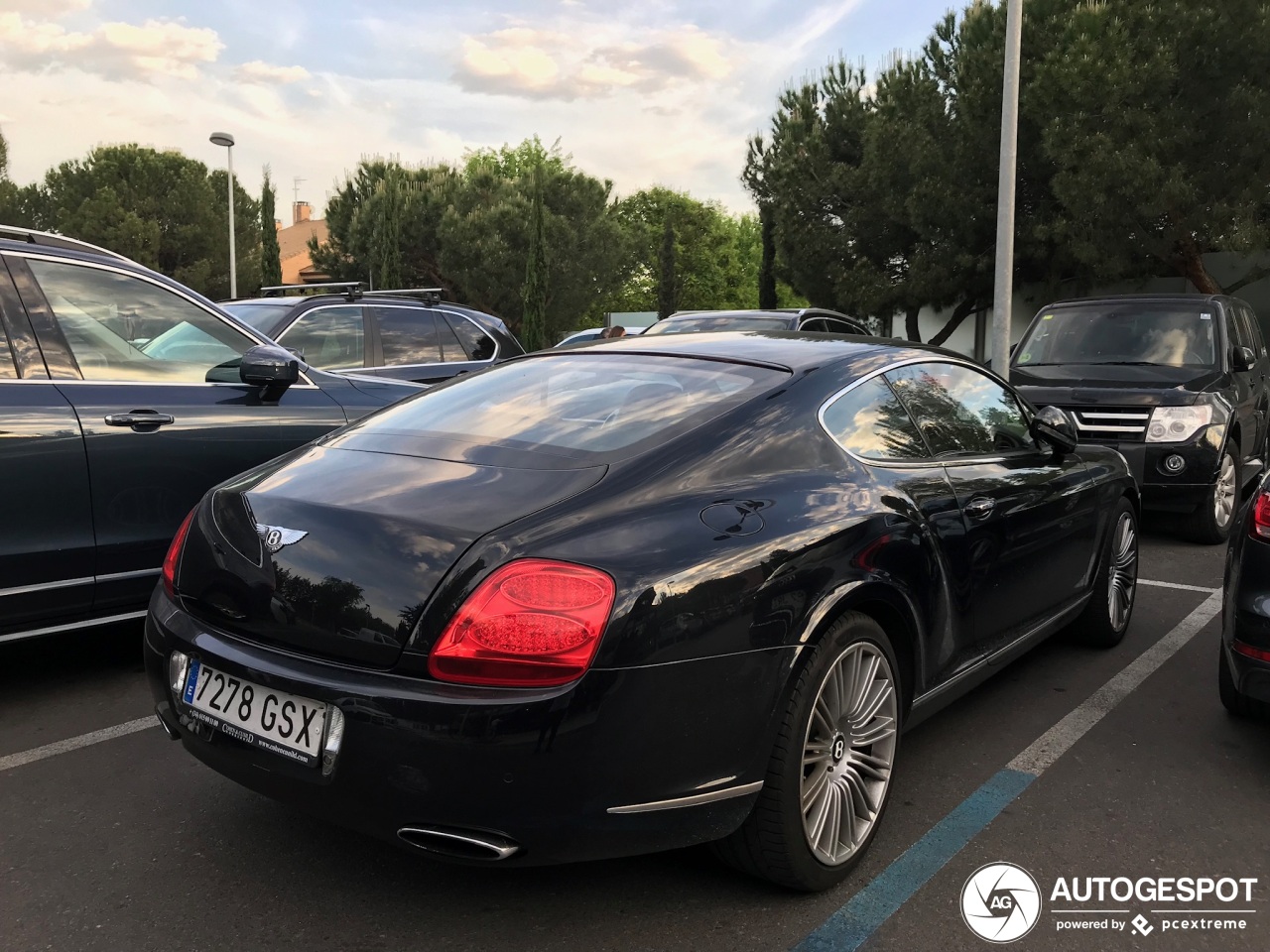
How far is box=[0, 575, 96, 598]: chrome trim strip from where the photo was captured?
3787 mm

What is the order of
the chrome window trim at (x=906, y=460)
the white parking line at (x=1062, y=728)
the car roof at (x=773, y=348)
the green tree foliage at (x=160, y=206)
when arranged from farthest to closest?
the green tree foliage at (x=160, y=206), the white parking line at (x=1062, y=728), the car roof at (x=773, y=348), the chrome window trim at (x=906, y=460)

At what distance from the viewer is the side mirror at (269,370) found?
453 cm

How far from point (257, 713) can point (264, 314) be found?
19.9 feet

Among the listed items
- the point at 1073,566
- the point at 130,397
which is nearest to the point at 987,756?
the point at 1073,566

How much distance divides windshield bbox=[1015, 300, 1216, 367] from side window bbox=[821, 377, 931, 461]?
582 cm

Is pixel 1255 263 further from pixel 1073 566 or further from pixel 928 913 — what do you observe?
pixel 928 913

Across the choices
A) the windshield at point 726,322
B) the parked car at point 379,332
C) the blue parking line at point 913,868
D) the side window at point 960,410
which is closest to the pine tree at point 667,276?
the windshield at point 726,322

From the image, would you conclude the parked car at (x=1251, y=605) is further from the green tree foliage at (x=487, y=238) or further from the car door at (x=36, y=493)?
the green tree foliage at (x=487, y=238)

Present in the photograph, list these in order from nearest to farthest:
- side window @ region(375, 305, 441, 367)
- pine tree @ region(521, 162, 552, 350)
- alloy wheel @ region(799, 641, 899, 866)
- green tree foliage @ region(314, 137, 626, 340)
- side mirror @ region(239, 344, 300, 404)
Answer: alloy wheel @ region(799, 641, 899, 866)
side mirror @ region(239, 344, 300, 404)
side window @ region(375, 305, 441, 367)
pine tree @ region(521, 162, 552, 350)
green tree foliage @ region(314, 137, 626, 340)

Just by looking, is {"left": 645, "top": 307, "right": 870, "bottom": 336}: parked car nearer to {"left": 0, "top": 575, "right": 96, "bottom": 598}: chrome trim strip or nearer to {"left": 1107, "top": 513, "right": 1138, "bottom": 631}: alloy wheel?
{"left": 1107, "top": 513, "right": 1138, "bottom": 631}: alloy wheel

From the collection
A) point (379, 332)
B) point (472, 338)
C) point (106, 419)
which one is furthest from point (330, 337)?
point (106, 419)

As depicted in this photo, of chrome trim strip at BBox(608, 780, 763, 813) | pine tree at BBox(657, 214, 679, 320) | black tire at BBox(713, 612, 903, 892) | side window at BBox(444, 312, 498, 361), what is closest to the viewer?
chrome trim strip at BBox(608, 780, 763, 813)

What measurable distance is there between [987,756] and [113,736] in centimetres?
309

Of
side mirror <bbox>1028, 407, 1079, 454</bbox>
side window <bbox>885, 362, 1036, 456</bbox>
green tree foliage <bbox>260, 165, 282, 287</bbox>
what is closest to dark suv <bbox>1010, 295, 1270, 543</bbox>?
side mirror <bbox>1028, 407, 1079, 454</bbox>
